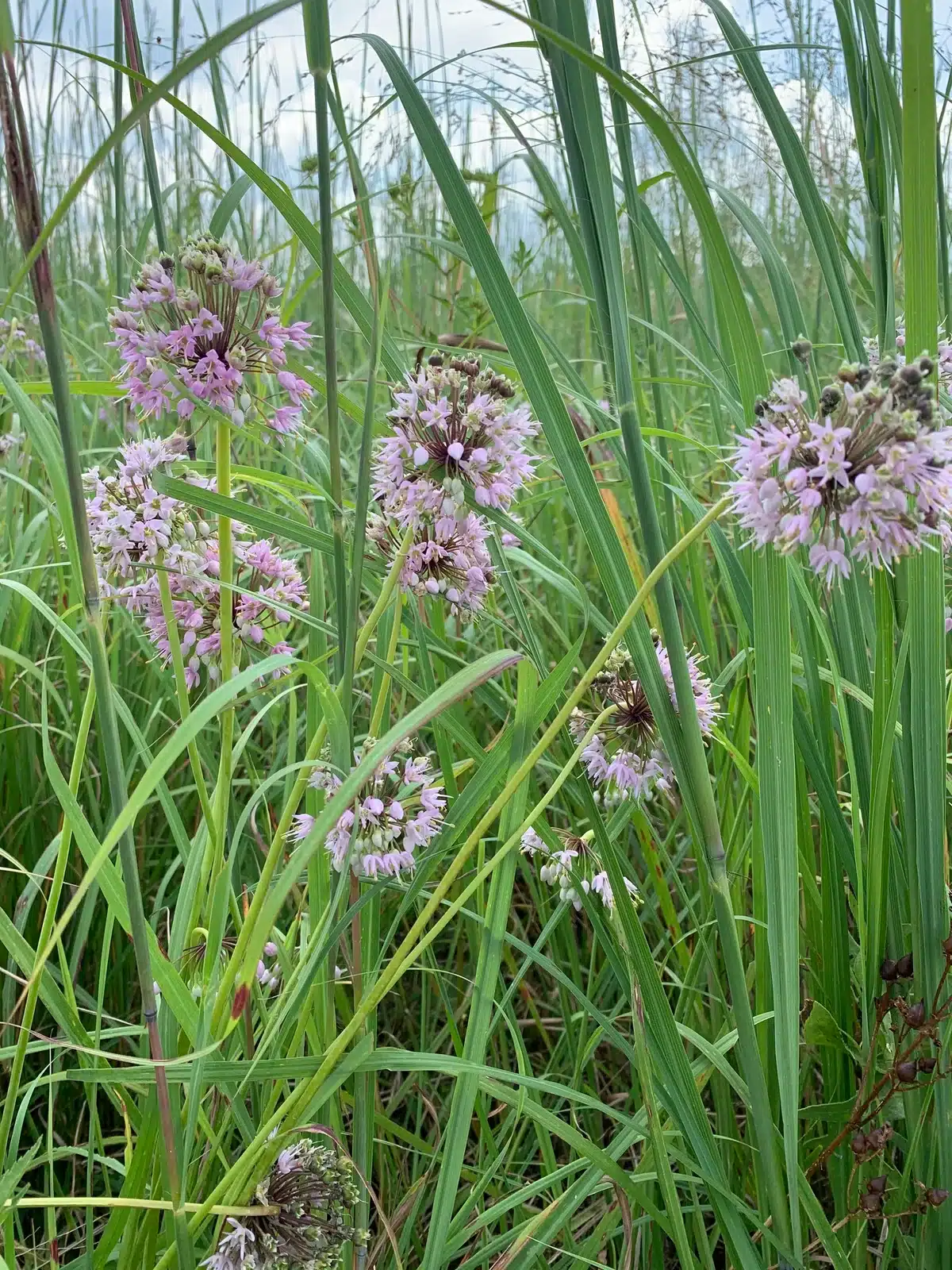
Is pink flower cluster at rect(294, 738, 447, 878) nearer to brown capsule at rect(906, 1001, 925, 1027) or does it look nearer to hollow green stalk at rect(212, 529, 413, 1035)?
hollow green stalk at rect(212, 529, 413, 1035)

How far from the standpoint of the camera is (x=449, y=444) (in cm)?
99

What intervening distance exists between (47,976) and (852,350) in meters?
1.12

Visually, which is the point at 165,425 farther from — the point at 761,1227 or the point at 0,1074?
the point at 761,1227

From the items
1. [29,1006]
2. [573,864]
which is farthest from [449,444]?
[29,1006]

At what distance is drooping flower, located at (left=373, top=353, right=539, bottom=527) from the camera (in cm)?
97

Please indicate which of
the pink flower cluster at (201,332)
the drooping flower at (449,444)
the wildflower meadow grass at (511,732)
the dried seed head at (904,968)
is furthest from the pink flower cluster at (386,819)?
the dried seed head at (904,968)

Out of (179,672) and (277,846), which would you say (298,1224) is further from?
(179,672)

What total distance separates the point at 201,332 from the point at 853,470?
0.64m

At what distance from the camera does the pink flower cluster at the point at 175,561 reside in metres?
1.15

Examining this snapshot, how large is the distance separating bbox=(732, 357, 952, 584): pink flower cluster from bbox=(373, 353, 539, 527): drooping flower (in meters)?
0.29

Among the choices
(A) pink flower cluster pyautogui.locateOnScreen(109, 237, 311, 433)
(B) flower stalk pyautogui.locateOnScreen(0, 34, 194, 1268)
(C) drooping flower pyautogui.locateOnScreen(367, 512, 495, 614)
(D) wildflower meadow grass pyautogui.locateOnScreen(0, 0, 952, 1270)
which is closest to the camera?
(B) flower stalk pyautogui.locateOnScreen(0, 34, 194, 1268)

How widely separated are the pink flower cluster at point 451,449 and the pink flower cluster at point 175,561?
0.73 ft

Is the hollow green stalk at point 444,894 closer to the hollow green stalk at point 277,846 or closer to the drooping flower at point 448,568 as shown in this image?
the hollow green stalk at point 277,846

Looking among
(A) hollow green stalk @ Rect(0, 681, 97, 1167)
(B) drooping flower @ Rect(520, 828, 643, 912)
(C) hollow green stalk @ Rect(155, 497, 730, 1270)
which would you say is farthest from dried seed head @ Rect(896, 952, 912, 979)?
(A) hollow green stalk @ Rect(0, 681, 97, 1167)
